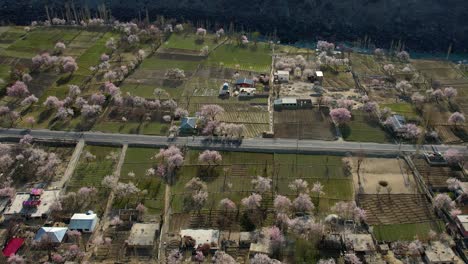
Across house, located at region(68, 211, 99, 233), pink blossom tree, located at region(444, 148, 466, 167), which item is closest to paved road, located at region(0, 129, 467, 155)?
pink blossom tree, located at region(444, 148, 466, 167)

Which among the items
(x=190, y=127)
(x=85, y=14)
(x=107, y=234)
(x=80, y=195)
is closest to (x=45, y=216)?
(x=80, y=195)

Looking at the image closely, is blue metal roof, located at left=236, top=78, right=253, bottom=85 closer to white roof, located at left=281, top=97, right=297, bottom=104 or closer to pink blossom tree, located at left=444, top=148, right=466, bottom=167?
white roof, located at left=281, top=97, right=297, bottom=104

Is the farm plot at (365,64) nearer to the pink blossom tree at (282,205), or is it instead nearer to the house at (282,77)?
the house at (282,77)

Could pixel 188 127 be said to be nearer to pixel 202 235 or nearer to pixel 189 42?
→ pixel 202 235

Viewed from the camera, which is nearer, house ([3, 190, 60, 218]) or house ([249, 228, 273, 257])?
house ([249, 228, 273, 257])

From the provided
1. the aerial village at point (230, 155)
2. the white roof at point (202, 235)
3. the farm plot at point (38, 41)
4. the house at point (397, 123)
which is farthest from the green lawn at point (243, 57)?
the white roof at point (202, 235)

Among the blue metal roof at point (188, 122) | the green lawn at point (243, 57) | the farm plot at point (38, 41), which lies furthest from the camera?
the farm plot at point (38, 41)

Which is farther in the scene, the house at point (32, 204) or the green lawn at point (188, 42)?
the green lawn at point (188, 42)
